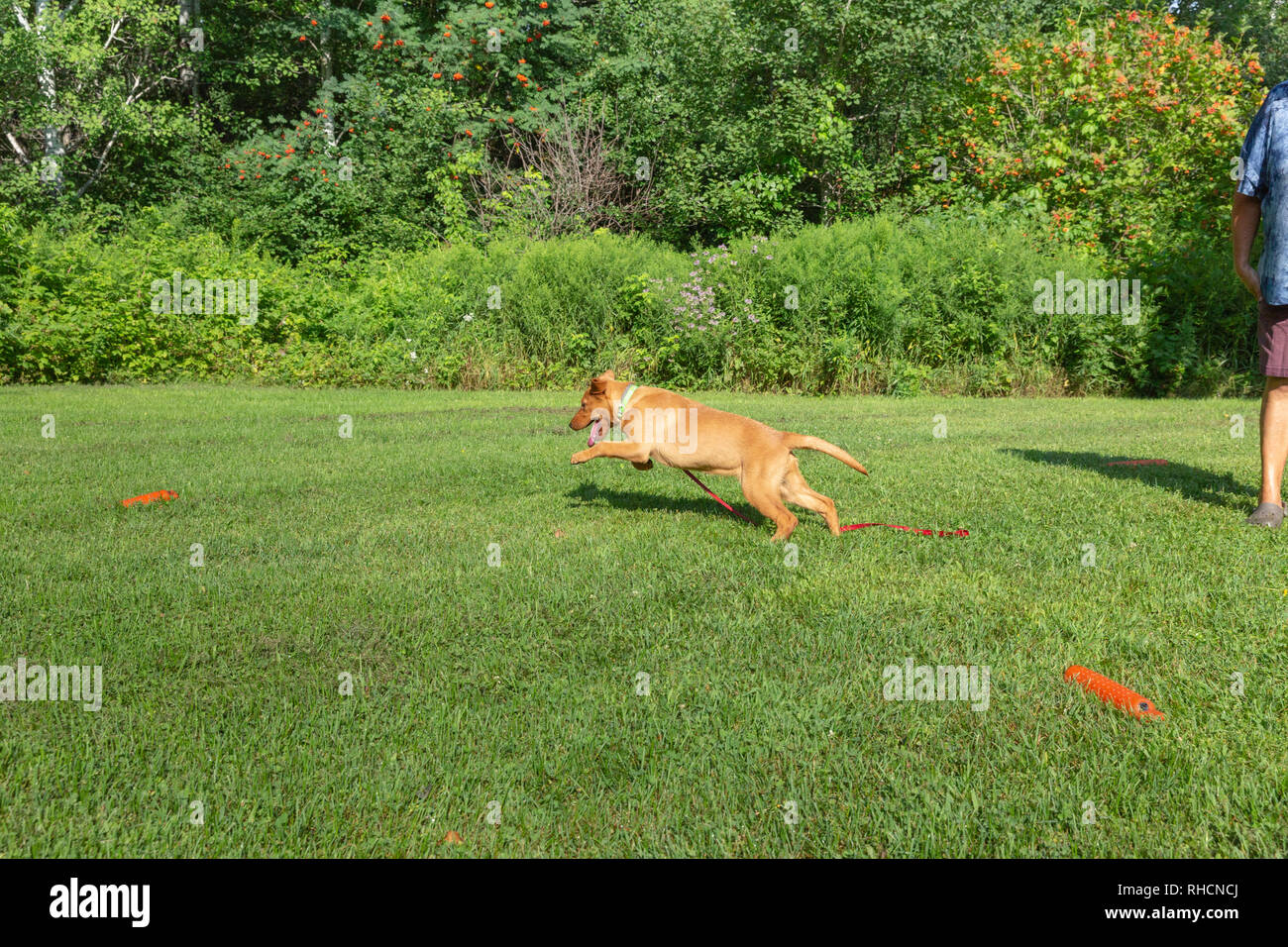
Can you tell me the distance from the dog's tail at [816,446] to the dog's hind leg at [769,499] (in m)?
0.25

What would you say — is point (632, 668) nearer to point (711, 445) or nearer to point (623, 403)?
point (711, 445)

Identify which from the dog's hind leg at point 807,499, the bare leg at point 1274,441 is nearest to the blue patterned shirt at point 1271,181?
the bare leg at point 1274,441

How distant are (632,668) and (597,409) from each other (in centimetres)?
281

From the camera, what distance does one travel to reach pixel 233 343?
16422 millimetres

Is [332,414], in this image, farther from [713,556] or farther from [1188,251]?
[1188,251]

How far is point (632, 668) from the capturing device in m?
3.29

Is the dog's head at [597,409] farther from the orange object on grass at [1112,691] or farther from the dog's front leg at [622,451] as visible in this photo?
the orange object on grass at [1112,691]

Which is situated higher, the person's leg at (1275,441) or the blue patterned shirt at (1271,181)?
the blue patterned shirt at (1271,181)

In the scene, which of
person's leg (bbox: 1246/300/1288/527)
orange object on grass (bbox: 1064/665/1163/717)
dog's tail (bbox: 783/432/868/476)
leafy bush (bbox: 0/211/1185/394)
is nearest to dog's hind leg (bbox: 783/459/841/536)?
dog's tail (bbox: 783/432/868/476)

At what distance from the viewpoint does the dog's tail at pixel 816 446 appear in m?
4.98

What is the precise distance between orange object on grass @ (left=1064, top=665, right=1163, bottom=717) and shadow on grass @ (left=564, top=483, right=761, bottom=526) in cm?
281

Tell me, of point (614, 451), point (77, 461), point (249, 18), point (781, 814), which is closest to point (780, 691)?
point (781, 814)

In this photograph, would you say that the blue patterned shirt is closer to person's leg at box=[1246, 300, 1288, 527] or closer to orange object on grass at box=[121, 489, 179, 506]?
person's leg at box=[1246, 300, 1288, 527]

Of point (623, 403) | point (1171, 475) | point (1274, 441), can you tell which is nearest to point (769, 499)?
point (623, 403)
